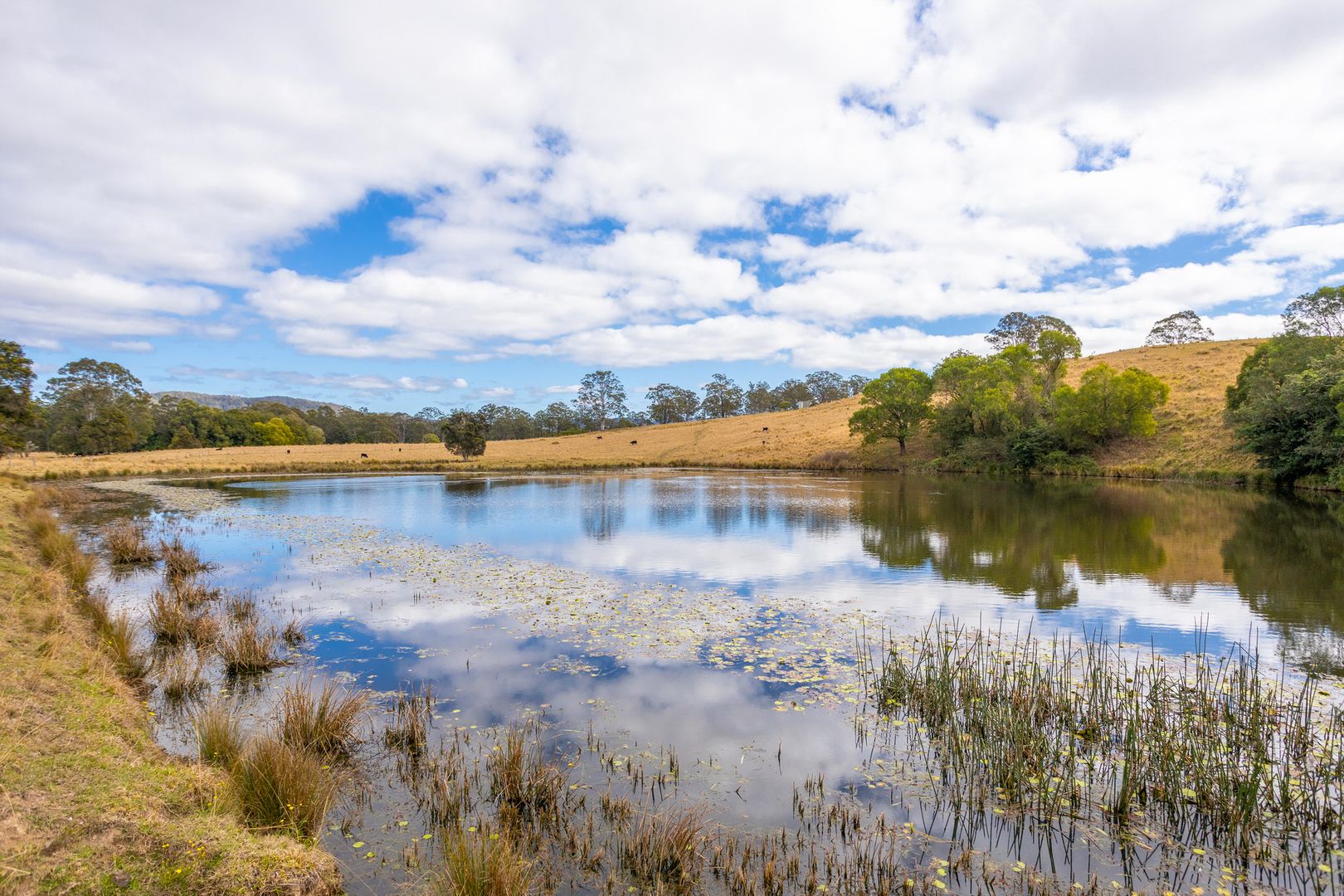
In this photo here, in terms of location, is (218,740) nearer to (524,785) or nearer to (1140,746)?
(524,785)

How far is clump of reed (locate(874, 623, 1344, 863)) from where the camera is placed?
20.6 feet

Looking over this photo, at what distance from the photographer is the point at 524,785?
6629mm

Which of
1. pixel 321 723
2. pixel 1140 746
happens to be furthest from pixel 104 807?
pixel 1140 746

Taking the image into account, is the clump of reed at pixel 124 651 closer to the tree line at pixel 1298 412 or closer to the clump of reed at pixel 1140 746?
the clump of reed at pixel 1140 746

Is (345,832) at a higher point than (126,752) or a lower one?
lower

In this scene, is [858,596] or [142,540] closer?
[858,596]

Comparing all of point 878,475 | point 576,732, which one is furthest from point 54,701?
point 878,475

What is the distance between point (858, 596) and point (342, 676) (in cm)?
1095

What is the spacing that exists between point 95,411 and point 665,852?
125 m

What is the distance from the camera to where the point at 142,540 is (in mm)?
21109

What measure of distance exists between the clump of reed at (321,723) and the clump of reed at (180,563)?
39.4 feet

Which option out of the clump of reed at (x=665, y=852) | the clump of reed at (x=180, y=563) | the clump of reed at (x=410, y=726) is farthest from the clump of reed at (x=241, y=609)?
the clump of reed at (x=665, y=852)

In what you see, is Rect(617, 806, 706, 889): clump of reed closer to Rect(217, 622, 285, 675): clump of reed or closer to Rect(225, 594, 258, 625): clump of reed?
Rect(217, 622, 285, 675): clump of reed

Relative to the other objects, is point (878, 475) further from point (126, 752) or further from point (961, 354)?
point (126, 752)
